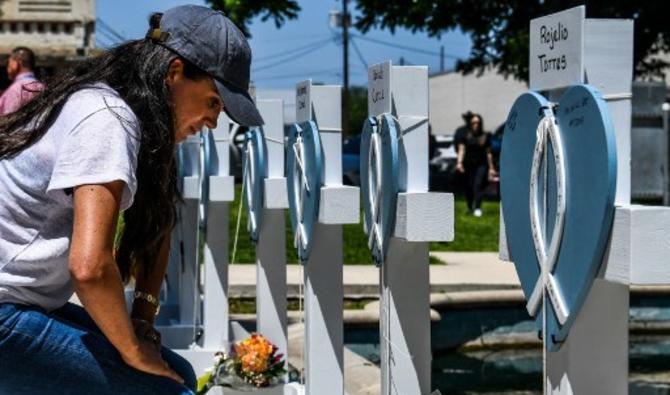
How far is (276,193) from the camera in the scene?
20.4 ft

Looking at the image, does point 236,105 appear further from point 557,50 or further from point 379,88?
point 379,88

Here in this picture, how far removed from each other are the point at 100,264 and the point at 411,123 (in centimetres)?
202

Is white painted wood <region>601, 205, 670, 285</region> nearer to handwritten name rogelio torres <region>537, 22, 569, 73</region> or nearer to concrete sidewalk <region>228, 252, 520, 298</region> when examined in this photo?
handwritten name rogelio torres <region>537, 22, 569, 73</region>

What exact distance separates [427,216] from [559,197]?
1119mm

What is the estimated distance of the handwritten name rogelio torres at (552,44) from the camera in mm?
3152

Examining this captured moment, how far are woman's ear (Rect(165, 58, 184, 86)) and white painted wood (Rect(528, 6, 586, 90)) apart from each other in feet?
3.07

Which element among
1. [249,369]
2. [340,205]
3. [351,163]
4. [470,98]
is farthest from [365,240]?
[470,98]

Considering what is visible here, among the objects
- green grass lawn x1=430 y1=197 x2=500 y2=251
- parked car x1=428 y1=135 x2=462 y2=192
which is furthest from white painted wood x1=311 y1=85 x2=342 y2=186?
parked car x1=428 y1=135 x2=462 y2=192

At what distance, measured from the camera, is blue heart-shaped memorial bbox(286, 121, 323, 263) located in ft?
17.1

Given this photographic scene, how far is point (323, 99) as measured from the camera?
5.40 meters

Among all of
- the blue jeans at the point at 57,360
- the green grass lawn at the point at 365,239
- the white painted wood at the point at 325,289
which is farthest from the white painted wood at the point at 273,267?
the green grass lawn at the point at 365,239

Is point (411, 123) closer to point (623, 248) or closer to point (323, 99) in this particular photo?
point (323, 99)

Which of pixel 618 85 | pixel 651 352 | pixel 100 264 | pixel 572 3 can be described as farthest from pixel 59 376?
pixel 572 3

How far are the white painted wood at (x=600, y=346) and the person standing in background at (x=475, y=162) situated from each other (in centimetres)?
1447
